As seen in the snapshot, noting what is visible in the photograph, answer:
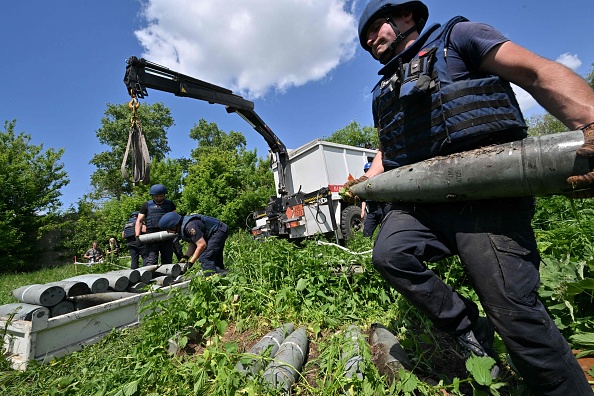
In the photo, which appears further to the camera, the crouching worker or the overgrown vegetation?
the crouching worker

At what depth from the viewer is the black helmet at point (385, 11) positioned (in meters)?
1.79

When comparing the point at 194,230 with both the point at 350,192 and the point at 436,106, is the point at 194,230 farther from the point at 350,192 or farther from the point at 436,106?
the point at 436,106

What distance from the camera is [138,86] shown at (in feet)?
18.8

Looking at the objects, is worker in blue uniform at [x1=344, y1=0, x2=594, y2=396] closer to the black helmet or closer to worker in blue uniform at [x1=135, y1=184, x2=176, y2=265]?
the black helmet

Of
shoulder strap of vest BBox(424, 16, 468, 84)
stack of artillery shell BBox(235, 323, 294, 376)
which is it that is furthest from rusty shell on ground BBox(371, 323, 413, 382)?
shoulder strap of vest BBox(424, 16, 468, 84)

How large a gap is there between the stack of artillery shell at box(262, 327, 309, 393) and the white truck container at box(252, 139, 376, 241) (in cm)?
440

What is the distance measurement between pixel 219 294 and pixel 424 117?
2.48 meters

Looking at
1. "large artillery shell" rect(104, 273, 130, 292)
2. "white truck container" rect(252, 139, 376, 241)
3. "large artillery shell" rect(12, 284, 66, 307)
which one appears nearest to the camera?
"large artillery shell" rect(12, 284, 66, 307)

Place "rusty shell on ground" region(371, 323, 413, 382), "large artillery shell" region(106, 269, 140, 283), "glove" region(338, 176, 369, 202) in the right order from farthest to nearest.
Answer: "large artillery shell" region(106, 269, 140, 283) < "glove" region(338, 176, 369, 202) < "rusty shell on ground" region(371, 323, 413, 382)

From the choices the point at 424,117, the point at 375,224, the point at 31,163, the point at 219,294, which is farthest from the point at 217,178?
the point at 424,117

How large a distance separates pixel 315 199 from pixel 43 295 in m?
5.65

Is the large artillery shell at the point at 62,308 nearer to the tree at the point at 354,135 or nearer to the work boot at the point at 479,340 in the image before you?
the work boot at the point at 479,340

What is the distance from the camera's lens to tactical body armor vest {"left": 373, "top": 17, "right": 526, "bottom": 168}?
133 cm

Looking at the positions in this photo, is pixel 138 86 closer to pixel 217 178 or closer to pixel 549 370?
pixel 549 370
